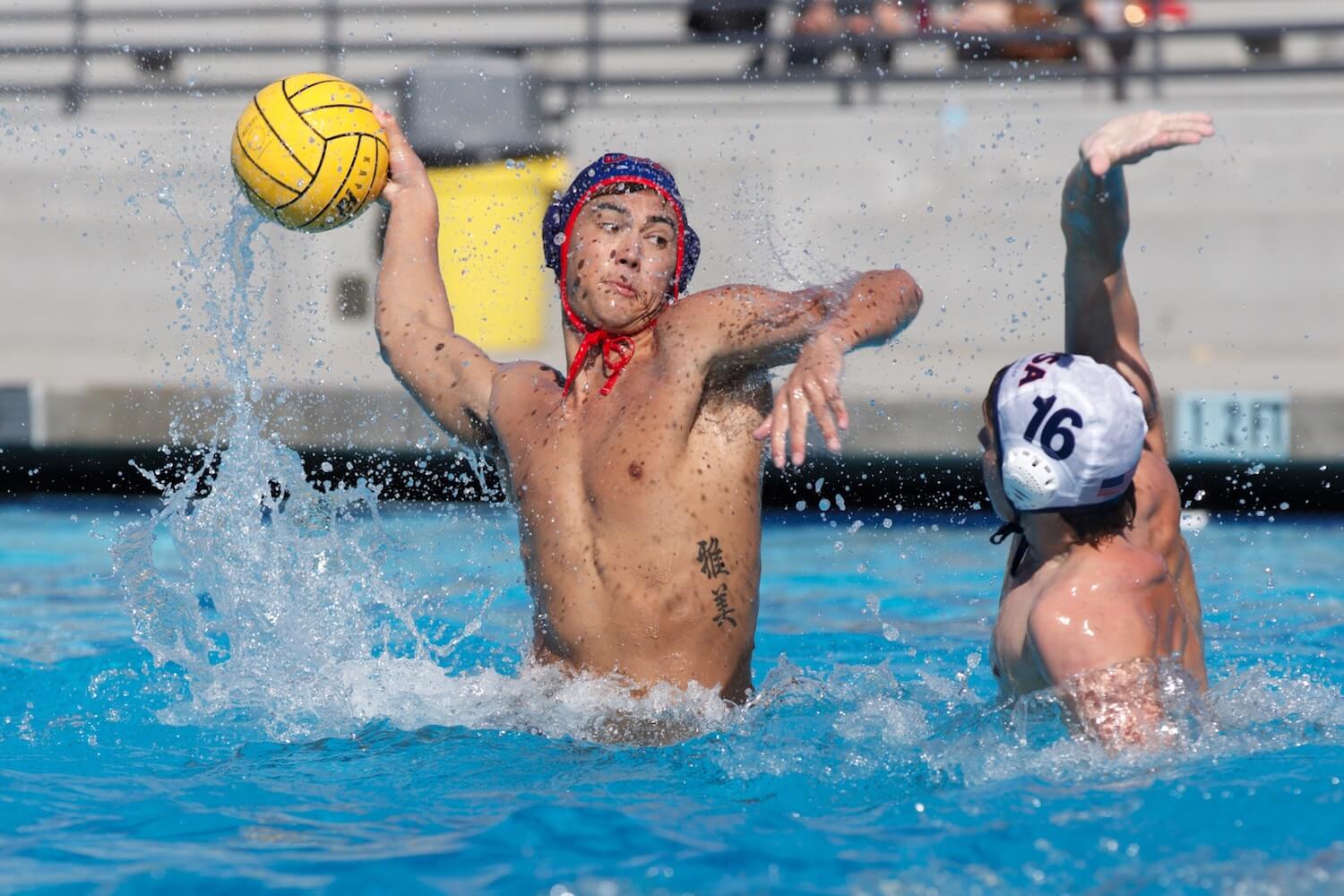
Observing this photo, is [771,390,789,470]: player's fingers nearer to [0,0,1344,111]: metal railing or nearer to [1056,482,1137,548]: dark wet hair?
[1056,482,1137,548]: dark wet hair

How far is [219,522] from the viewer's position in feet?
16.2

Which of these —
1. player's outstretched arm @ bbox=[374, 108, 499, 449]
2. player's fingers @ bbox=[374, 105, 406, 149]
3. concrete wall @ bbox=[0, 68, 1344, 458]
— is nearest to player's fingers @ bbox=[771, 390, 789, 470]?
player's outstretched arm @ bbox=[374, 108, 499, 449]

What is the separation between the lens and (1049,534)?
3.55m

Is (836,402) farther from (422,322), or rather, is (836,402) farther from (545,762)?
(422,322)

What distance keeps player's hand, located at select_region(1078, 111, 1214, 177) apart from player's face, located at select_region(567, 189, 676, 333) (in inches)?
40.1

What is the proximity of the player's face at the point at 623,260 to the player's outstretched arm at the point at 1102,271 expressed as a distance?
979 mm

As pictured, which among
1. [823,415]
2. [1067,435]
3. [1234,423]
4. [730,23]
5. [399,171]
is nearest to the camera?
A: [823,415]

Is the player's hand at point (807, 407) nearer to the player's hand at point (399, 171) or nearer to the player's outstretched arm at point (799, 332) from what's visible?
the player's outstretched arm at point (799, 332)

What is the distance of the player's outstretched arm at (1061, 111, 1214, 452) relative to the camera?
3799mm

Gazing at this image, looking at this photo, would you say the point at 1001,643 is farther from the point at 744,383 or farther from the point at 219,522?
the point at 219,522

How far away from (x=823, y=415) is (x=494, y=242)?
6765 millimetres

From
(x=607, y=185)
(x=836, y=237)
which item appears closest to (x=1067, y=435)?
(x=607, y=185)

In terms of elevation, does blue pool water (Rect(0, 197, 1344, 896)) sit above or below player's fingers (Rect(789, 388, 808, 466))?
below

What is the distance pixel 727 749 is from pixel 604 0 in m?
11.3
